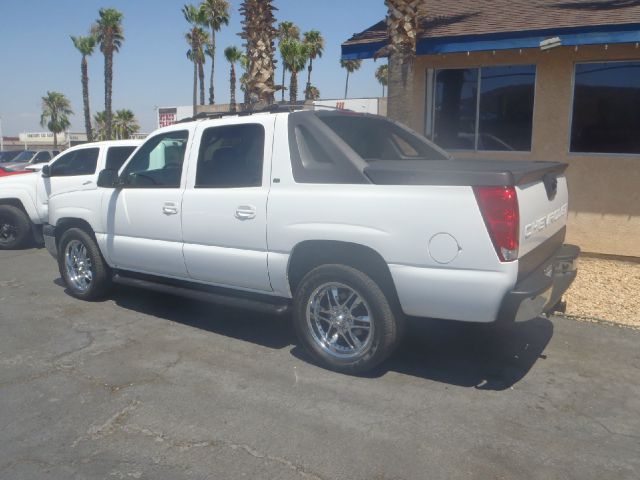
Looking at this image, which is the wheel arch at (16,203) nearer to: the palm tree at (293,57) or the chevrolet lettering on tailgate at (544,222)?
the chevrolet lettering on tailgate at (544,222)

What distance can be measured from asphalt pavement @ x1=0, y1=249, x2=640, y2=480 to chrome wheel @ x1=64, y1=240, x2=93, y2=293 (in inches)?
30.3

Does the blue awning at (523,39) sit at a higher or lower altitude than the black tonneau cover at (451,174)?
higher

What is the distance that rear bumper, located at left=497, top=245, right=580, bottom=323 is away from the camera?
369cm

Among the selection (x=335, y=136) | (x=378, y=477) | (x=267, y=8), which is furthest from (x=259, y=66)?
(x=378, y=477)

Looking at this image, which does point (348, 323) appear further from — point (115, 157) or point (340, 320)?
point (115, 157)

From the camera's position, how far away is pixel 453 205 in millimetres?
3717

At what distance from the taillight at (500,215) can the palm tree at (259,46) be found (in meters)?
9.35

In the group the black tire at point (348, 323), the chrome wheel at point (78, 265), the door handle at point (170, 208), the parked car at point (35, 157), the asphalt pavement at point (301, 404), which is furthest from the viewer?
the parked car at point (35, 157)

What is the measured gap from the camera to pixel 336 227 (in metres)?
4.22

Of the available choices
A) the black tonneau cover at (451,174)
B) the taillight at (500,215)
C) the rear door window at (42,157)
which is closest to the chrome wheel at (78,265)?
the black tonneau cover at (451,174)

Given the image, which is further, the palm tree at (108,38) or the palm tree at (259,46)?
the palm tree at (108,38)

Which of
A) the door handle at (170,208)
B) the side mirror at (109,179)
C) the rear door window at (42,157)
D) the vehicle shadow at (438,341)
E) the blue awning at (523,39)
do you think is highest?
the blue awning at (523,39)

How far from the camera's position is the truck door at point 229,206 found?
4727 millimetres

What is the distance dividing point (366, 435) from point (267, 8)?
10.9 metres
